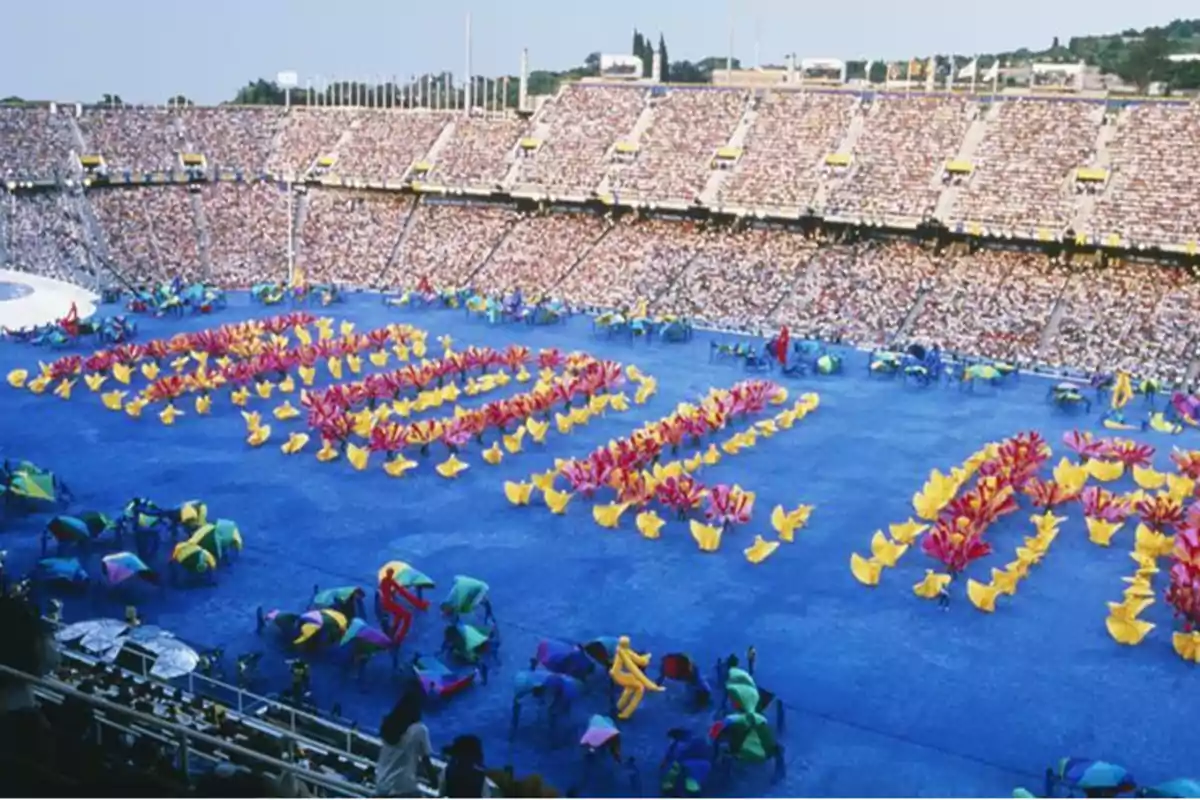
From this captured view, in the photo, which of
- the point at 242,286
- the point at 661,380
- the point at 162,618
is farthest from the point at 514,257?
the point at 162,618

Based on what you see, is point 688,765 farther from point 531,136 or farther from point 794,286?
point 531,136

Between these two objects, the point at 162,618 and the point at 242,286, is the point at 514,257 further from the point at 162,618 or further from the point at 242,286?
the point at 162,618

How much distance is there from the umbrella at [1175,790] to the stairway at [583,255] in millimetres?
37535

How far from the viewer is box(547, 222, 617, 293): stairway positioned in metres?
48.6

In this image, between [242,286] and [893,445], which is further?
[242,286]

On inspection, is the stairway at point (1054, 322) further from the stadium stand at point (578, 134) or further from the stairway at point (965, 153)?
the stadium stand at point (578, 134)

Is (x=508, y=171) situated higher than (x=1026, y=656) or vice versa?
(x=508, y=171)

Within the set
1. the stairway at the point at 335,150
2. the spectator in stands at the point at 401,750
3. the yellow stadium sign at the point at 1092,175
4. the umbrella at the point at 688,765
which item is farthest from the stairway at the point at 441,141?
the spectator in stands at the point at 401,750

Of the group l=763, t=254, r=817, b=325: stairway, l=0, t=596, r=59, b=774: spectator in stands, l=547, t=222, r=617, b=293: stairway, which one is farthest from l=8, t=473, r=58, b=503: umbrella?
l=547, t=222, r=617, b=293: stairway

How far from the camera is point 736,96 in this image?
53781 millimetres

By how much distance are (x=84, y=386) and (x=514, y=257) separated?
72.2ft

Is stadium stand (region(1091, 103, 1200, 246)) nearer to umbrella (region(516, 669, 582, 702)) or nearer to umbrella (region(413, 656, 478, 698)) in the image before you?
umbrella (region(516, 669, 582, 702))

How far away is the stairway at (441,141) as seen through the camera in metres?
57.6

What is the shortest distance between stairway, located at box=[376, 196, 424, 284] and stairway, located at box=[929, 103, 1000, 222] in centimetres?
2388
